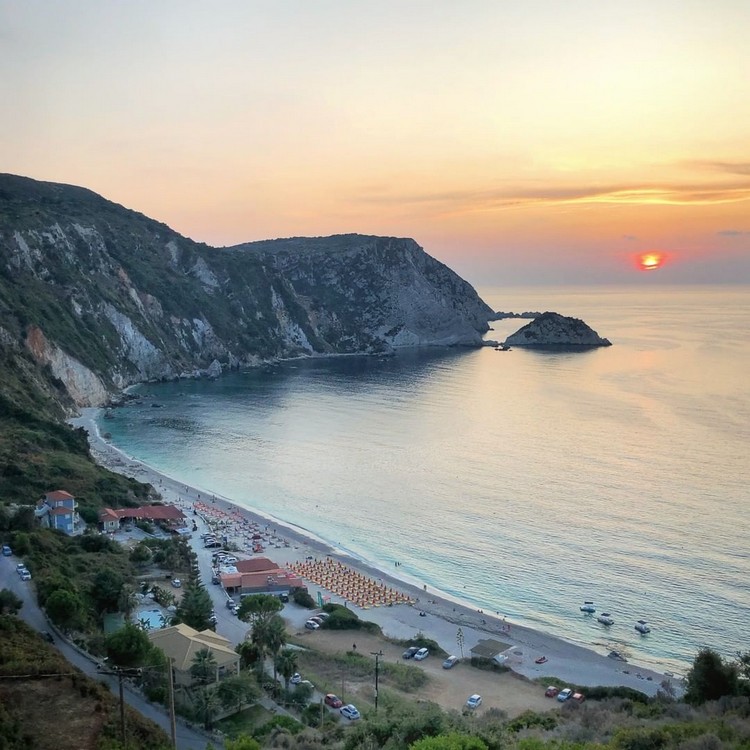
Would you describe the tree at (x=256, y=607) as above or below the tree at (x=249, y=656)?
below

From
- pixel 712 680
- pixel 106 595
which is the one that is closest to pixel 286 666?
pixel 106 595

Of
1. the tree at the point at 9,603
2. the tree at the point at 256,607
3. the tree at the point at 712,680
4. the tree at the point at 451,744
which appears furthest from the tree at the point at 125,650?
the tree at the point at 712,680

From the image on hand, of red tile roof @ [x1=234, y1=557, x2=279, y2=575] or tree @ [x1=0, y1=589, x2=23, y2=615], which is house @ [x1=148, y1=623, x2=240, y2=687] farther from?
red tile roof @ [x1=234, y1=557, x2=279, y2=575]

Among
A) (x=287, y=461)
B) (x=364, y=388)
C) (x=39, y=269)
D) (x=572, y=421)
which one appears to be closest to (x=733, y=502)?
(x=572, y=421)

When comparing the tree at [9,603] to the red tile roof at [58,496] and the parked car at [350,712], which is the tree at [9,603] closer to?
the parked car at [350,712]

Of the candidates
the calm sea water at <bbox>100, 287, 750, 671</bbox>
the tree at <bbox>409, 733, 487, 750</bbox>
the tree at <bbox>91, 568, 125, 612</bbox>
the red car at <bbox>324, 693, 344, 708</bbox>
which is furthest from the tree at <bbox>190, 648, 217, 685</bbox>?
the calm sea water at <bbox>100, 287, 750, 671</bbox>

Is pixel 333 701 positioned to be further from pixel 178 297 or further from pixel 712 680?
pixel 178 297
